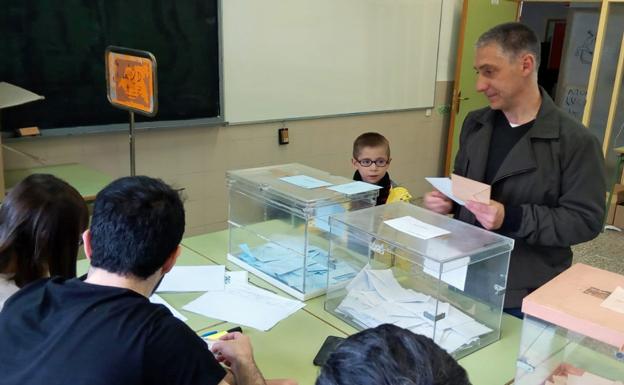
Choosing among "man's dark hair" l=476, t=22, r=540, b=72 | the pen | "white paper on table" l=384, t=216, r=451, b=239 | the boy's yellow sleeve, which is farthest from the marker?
"man's dark hair" l=476, t=22, r=540, b=72

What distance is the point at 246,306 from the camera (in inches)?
64.6

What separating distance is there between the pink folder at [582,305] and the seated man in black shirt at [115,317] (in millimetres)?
641

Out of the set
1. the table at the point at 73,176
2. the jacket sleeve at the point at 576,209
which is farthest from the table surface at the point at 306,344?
the table at the point at 73,176

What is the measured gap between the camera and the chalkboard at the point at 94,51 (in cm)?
269

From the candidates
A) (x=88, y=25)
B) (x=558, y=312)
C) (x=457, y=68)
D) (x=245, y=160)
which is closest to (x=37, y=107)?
(x=88, y=25)

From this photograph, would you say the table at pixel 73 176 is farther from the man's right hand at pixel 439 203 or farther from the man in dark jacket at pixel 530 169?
the man in dark jacket at pixel 530 169

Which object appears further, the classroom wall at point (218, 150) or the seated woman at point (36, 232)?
the classroom wall at point (218, 150)

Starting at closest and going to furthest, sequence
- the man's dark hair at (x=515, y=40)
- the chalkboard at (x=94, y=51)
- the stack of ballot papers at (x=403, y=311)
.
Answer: the stack of ballot papers at (x=403, y=311) < the man's dark hair at (x=515, y=40) < the chalkboard at (x=94, y=51)

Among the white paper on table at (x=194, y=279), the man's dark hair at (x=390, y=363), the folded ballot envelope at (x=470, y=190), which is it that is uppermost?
the man's dark hair at (x=390, y=363)

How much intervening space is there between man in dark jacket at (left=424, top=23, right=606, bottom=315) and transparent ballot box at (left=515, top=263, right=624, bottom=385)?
0.43 m

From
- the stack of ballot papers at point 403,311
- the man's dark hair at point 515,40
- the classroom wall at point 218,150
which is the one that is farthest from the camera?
the classroom wall at point 218,150

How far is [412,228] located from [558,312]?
22.3 inches

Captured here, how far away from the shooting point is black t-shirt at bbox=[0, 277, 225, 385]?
2.97 feet

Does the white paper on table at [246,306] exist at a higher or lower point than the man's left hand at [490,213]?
lower
